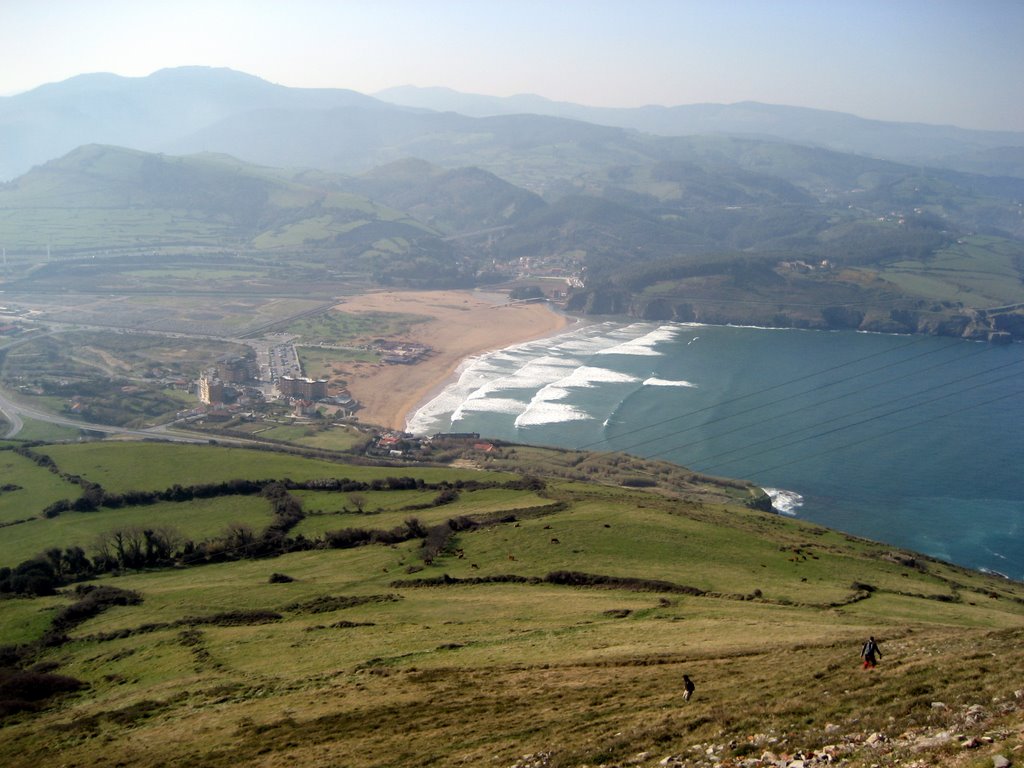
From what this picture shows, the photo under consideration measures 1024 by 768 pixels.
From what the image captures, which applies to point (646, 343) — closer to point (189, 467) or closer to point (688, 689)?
point (189, 467)

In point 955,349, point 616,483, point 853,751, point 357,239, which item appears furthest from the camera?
point 357,239

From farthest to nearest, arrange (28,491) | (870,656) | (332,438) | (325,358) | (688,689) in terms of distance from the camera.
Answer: (325,358), (332,438), (28,491), (870,656), (688,689)

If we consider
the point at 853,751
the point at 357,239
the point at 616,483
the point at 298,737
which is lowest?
the point at 616,483

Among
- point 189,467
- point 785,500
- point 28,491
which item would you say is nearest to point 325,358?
point 189,467

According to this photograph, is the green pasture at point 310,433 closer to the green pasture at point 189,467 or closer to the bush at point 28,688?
the green pasture at point 189,467

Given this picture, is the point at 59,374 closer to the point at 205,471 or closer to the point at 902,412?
the point at 205,471

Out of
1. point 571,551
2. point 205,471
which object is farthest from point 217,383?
point 571,551

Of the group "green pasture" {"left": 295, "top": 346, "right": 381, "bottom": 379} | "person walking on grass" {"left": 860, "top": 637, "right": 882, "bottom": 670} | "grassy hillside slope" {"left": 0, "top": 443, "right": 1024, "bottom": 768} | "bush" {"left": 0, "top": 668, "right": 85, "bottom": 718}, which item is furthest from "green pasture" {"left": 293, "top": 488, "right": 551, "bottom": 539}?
"green pasture" {"left": 295, "top": 346, "right": 381, "bottom": 379}
